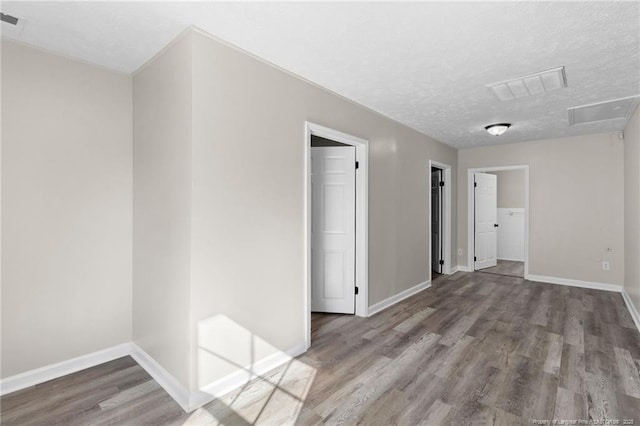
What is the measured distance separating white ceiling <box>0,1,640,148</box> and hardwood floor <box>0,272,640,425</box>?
251 cm

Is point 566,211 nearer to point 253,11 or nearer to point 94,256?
point 253,11

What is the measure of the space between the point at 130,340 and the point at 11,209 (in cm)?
140

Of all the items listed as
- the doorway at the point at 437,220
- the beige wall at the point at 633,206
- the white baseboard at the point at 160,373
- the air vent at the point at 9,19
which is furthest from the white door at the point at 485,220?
the air vent at the point at 9,19

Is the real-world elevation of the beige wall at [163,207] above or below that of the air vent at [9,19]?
below

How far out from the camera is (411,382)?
236 cm

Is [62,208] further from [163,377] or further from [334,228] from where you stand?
[334,228]

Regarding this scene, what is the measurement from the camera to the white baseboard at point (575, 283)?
4841 millimetres

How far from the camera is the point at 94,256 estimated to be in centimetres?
259

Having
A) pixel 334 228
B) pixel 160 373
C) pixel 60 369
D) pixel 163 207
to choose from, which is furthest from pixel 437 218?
pixel 60 369

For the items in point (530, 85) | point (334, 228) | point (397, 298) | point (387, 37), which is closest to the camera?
point (387, 37)

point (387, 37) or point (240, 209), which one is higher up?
point (387, 37)

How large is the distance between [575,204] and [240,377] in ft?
18.9

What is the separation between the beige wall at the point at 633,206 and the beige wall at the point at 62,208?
5360mm

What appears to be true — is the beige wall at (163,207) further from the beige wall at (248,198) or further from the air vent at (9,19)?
the air vent at (9,19)
